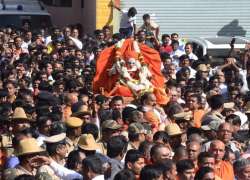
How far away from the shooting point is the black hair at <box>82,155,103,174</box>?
8.36 m

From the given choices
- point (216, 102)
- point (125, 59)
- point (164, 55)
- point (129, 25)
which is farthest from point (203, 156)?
point (129, 25)

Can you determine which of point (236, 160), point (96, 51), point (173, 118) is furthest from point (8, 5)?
point (236, 160)

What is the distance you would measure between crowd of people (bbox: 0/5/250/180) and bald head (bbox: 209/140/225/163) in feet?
0.04

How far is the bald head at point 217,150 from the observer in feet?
31.9

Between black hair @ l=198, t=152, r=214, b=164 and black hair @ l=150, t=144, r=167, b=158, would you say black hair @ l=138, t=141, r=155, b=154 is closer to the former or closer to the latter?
black hair @ l=150, t=144, r=167, b=158

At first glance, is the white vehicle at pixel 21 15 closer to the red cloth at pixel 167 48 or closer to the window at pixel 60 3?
the window at pixel 60 3

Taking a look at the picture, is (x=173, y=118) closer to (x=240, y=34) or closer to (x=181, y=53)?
(x=181, y=53)

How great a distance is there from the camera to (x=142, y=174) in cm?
827

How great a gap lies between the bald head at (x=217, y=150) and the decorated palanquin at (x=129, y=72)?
4648 millimetres

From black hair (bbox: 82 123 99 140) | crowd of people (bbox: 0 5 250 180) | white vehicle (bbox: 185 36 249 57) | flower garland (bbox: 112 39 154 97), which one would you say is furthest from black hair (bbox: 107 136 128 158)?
white vehicle (bbox: 185 36 249 57)

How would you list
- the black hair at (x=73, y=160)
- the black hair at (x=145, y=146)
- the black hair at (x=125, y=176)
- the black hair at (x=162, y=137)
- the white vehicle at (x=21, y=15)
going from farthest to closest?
the white vehicle at (x=21, y=15) → the black hair at (x=162, y=137) → the black hair at (x=145, y=146) → the black hair at (x=73, y=160) → the black hair at (x=125, y=176)

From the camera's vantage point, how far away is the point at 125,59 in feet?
50.3

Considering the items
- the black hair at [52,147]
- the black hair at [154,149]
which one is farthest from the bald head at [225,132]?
the black hair at [52,147]

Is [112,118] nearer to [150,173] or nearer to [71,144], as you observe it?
[71,144]
